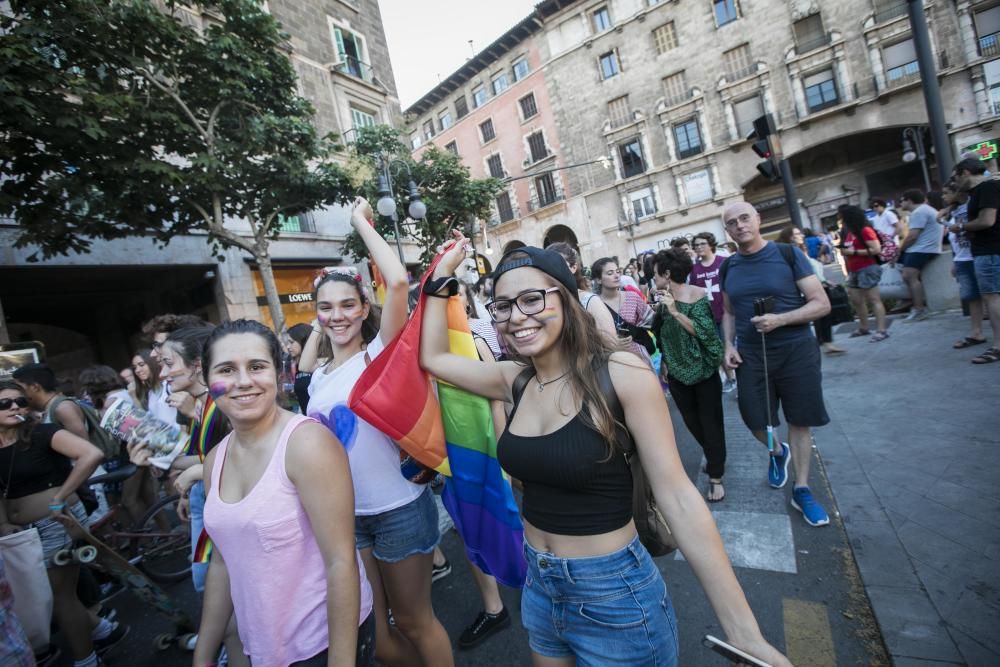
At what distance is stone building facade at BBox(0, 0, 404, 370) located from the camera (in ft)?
37.0

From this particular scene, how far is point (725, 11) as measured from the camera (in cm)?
2403

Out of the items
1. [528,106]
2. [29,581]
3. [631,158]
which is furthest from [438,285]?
[528,106]

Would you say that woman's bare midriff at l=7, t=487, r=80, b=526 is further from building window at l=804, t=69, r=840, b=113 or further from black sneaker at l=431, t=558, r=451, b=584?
building window at l=804, t=69, r=840, b=113

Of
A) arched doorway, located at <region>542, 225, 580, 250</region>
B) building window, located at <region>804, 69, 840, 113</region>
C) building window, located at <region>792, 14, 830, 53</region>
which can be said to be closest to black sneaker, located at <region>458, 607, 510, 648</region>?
building window, located at <region>804, 69, 840, 113</region>

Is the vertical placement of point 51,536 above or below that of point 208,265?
below

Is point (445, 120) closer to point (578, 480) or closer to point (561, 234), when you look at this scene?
point (561, 234)

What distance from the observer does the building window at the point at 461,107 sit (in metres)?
34.5

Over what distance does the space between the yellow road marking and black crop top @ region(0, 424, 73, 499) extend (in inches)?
176

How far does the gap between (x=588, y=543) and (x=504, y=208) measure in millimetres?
33581

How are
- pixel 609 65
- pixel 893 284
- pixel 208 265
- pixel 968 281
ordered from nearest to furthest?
pixel 968 281
pixel 893 284
pixel 208 265
pixel 609 65

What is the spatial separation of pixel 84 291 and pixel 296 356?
12421 mm

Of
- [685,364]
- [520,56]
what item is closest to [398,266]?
[685,364]

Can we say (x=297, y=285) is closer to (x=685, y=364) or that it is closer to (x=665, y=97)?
(x=685, y=364)

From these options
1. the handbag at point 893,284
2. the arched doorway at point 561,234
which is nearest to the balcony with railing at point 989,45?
the arched doorway at point 561,234
